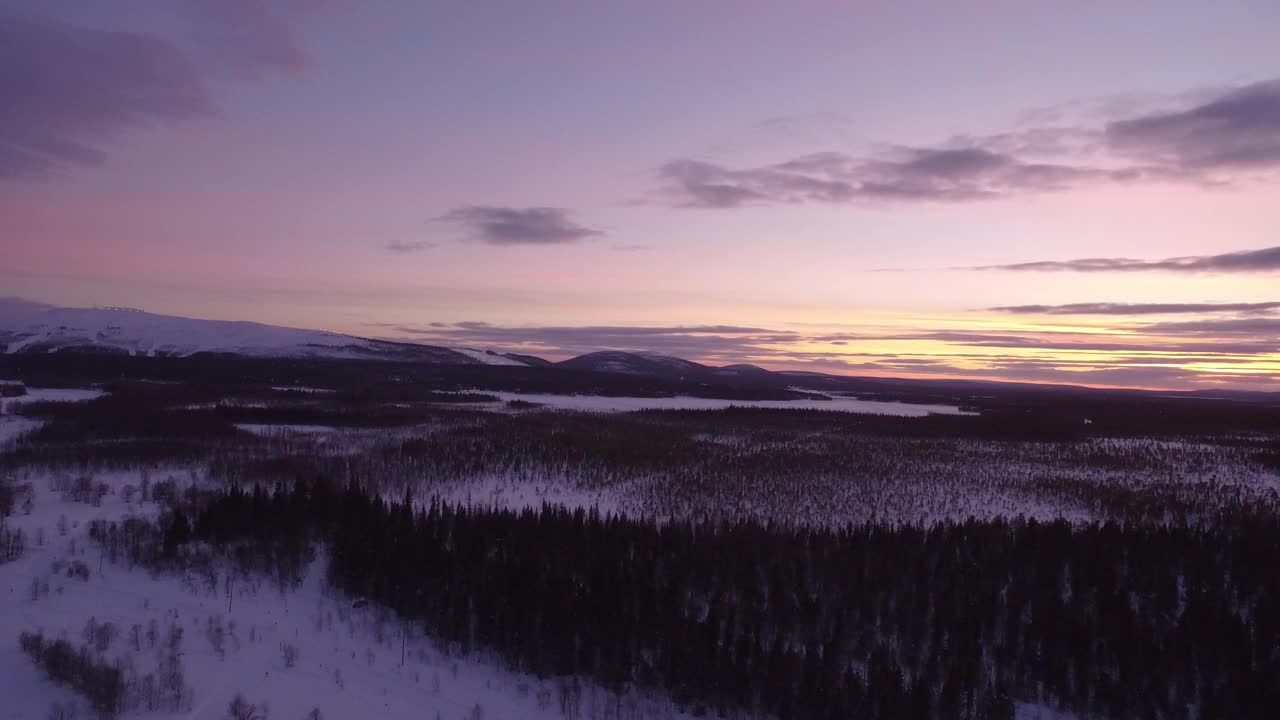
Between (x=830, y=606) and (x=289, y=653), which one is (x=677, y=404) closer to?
(x=830, y=606)

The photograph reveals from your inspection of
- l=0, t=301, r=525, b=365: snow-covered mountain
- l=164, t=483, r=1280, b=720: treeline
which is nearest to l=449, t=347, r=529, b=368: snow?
l=0, t=301, r=525, b=365: snow-covered mountain

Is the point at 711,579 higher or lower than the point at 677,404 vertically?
higher

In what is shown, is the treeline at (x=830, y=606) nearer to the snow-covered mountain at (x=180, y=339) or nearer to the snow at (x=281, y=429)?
the snow at (x=281, y=429)

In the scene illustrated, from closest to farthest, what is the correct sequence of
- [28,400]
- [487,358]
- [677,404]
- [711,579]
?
[711,579]
[28,400]
[677,404]
[487,358]

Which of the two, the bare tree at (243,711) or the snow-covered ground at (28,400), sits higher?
the bare tree at (243,711)

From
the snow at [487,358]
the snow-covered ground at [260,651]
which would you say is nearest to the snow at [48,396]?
the snow-covered ground at [260,651]

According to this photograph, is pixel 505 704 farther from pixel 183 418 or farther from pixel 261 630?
pixel 183 418

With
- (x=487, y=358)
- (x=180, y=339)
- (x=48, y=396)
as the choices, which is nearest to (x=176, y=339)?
(x=180, y=339)
